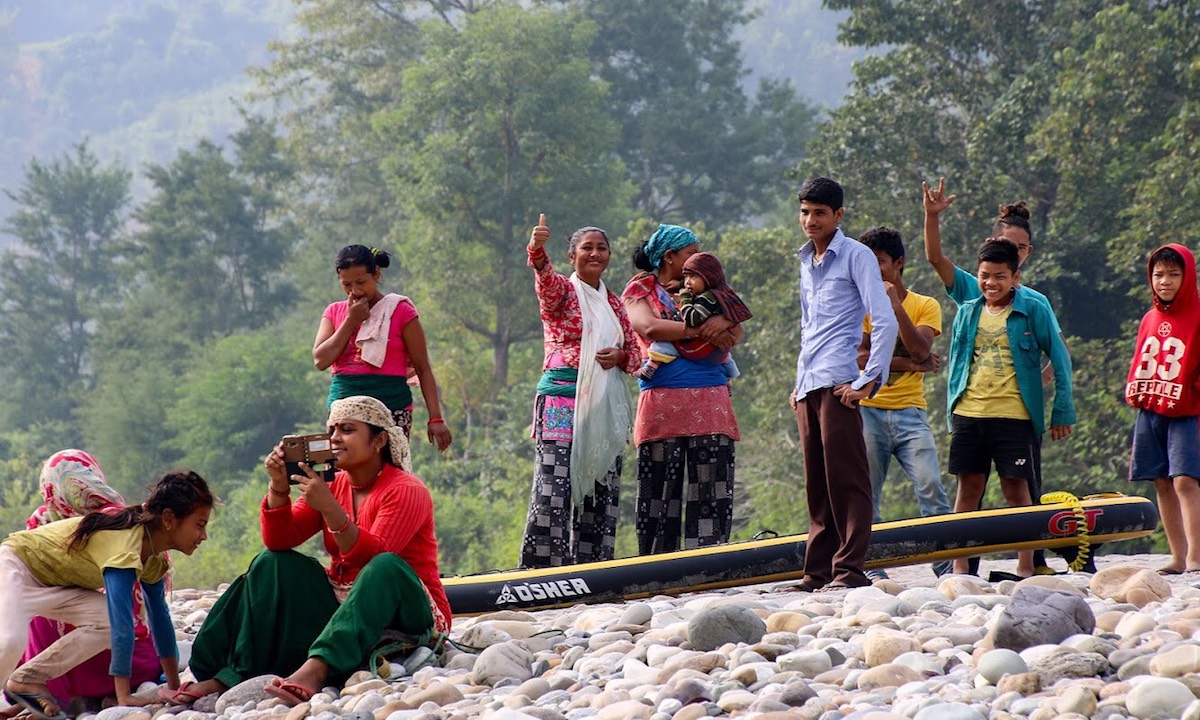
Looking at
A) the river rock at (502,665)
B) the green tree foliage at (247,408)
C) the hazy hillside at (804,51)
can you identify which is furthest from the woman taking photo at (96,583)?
the hazy hillside at (804,51)

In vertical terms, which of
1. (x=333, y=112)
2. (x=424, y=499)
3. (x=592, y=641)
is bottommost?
(x=592, y=641)

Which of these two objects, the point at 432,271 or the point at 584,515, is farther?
the point at 432,271

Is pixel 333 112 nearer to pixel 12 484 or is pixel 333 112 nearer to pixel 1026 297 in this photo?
pixel 12 484

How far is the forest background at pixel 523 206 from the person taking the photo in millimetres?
18547

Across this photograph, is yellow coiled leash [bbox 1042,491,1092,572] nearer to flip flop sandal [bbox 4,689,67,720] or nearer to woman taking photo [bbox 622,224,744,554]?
woman taking photo [bbox 622,224,744,554]

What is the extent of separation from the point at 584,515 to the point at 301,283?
1509 inches

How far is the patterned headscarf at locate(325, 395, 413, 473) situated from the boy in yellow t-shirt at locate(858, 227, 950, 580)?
7.99 feet

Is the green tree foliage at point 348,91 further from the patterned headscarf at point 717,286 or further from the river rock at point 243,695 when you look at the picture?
the river rock at point 243,695

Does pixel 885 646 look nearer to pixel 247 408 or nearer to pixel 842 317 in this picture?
pixel 842 317

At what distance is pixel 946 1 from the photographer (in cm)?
2100

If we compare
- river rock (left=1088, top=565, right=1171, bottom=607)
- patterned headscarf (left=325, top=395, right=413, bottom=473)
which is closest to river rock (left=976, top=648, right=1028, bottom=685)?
river rock (left=1088, top=565, right=1171, bottom=607)

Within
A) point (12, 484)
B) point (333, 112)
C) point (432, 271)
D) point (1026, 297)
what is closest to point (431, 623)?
point (1026, 297)

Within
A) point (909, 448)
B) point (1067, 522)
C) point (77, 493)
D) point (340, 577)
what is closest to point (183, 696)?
point (340, 577)

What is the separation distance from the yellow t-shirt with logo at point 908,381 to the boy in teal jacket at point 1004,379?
0.23 m
